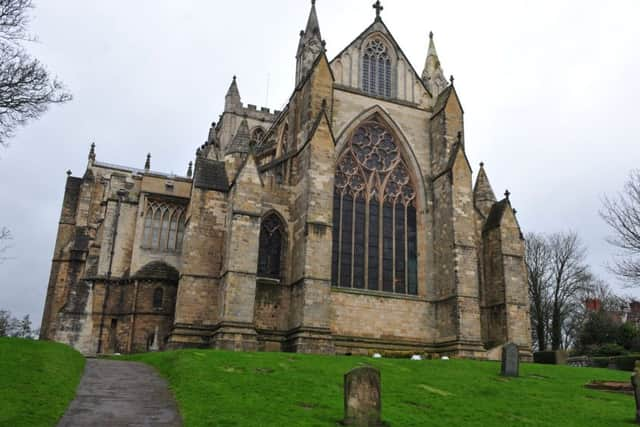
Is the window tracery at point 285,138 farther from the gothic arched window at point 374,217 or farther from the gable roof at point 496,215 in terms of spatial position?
the gable roof at point 496,215

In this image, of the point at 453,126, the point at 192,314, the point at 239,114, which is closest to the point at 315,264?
the point at 192,314

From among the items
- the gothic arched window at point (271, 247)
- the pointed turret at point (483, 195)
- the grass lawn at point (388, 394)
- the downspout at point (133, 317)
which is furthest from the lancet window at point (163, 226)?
the pointed turret at point (483, 195)

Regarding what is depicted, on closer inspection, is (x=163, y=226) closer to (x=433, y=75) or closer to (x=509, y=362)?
(x=433, y=75)

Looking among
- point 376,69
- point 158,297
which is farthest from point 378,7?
point 158,297

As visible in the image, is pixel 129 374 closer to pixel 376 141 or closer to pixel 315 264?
pixel 315 264

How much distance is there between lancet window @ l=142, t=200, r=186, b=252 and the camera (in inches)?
1300

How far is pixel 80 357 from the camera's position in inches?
761

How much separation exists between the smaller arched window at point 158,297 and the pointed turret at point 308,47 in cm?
1375

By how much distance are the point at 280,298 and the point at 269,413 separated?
13640mm

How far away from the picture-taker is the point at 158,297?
30844mm

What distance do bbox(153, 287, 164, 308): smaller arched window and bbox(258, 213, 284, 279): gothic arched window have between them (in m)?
8.04

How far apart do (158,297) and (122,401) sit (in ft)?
59.9

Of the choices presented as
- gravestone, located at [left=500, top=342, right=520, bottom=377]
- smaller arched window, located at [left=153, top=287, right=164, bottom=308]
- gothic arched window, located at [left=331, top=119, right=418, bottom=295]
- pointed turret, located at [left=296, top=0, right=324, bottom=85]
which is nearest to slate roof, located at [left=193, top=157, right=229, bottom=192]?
gothic arched window, located at [left=331, top=119, right=418, bottom=295]

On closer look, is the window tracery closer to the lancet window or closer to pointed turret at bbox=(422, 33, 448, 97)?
the lancet window
